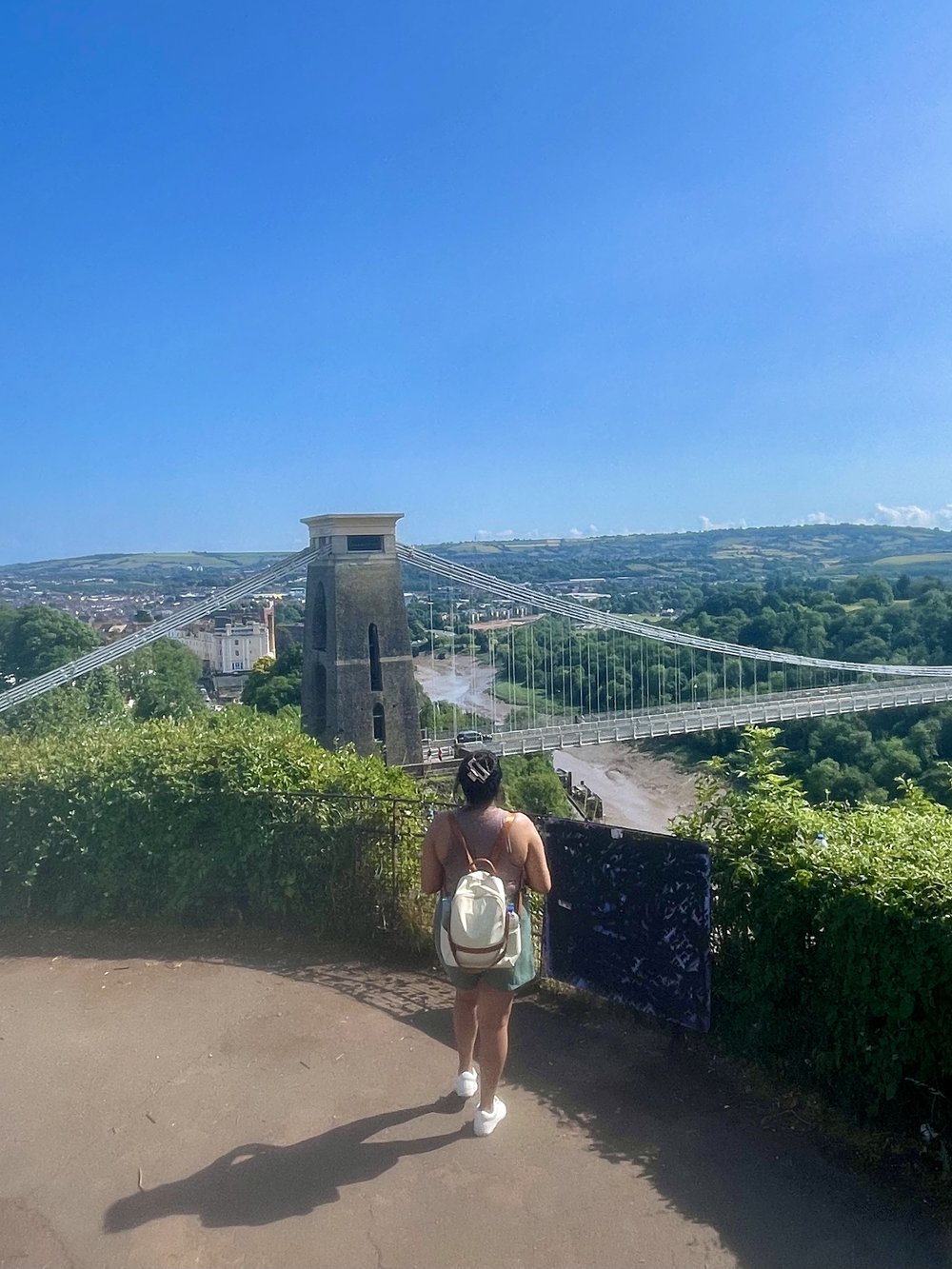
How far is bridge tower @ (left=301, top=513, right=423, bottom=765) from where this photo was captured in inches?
771

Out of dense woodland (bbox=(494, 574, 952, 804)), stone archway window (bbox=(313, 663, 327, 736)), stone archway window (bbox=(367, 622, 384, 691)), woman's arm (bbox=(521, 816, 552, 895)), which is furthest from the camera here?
dense woodland (bbox=(494, 574, 952, 804))

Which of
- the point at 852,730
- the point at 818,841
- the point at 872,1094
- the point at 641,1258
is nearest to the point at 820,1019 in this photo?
the point at 872,1094

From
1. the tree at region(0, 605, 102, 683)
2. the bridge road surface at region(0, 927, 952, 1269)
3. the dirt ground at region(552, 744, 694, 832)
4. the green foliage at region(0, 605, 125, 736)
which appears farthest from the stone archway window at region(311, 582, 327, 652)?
the bridge road surface at region(0, 927, 952, 1269)

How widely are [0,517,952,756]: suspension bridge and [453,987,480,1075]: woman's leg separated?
17332 millimetres

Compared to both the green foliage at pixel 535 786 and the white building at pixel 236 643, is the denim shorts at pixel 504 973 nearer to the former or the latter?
the green foliage at pixel 535 786

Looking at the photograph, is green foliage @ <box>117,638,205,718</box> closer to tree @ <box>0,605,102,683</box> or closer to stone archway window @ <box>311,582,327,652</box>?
tree @ <box>0,605,102,683</box>

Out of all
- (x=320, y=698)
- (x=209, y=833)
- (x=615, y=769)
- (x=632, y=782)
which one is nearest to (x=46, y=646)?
(x=320, y=698)

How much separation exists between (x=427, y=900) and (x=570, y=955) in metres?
0.77

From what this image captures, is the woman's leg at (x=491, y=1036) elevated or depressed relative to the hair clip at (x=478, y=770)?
depressed

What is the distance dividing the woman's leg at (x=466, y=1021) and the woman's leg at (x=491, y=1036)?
0.07 metres

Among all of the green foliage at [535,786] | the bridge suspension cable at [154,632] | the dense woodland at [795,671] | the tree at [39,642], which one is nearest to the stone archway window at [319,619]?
the bridge suspension cable at [154,632]

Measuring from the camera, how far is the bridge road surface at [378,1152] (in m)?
2.16

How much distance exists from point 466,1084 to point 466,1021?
0.71 feet

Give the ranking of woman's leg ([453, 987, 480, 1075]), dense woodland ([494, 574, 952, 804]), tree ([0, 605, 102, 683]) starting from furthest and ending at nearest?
dense woodland ([494, 574, 952, 804]), tree ([0, 605, 102, 683]), woman's leg ([453, 987, 480, 1075])
